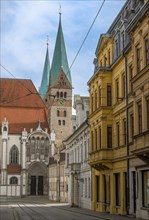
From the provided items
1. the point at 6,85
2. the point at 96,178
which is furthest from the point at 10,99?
the point at 96,178

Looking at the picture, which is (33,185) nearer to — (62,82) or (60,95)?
(60,95)

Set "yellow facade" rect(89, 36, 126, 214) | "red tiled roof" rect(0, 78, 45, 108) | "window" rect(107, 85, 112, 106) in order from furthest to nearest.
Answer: "red tiled roof" rect(0, 78, 45, 108), "window" rect(107, 85, 112, 106), "yellow facade" rect(89, 36, 126, 214)

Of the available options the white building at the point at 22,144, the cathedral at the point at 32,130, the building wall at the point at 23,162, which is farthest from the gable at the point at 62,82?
the building wall at the point at 23,162

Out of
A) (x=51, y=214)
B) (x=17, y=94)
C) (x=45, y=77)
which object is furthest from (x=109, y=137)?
(x=45, y=77)

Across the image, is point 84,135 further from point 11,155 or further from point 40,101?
point 40,101

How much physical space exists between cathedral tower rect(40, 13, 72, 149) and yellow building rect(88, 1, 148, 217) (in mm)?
65954

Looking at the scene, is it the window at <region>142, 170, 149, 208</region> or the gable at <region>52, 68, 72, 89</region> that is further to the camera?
the gable at <region>52, 68, 72, 89</region>

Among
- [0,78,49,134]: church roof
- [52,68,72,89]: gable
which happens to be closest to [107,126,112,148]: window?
[0,78,49,134]: church roof

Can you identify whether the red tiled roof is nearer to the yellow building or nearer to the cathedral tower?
the cathedral tower

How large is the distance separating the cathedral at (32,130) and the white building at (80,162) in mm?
35542

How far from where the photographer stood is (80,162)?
150 ft

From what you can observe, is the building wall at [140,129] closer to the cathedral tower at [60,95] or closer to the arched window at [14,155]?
the arched window at [14,155]

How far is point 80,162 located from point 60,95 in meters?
61.6

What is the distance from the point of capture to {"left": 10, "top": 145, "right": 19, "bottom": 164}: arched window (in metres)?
95.8
